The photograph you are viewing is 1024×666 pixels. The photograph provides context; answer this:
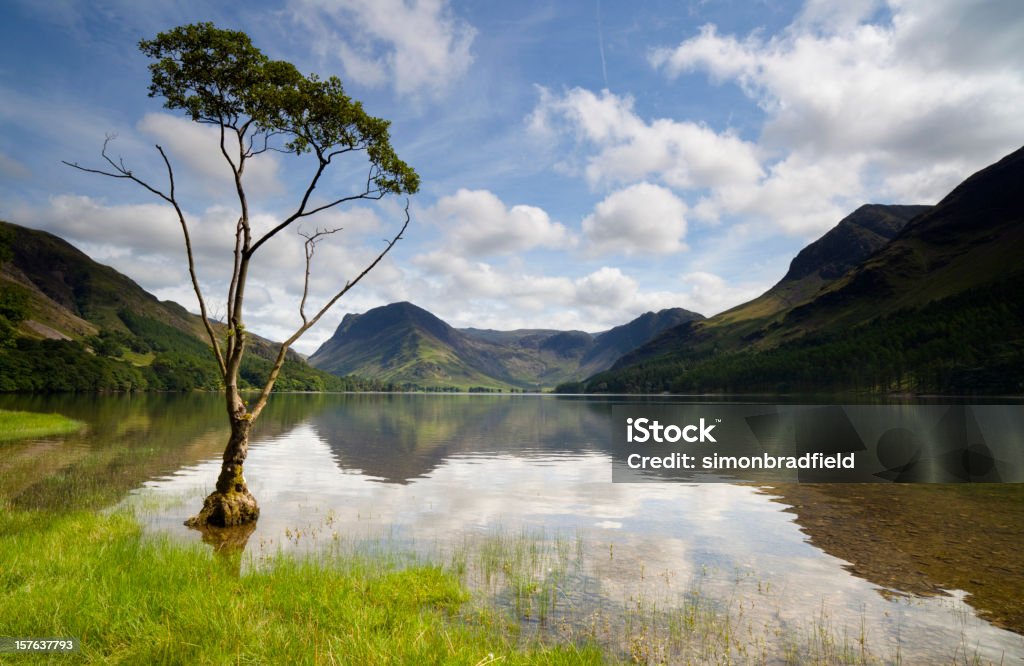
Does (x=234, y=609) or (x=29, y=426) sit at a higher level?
(x=234, y=609)

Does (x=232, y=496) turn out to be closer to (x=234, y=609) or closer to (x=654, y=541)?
(x=234, y=609)

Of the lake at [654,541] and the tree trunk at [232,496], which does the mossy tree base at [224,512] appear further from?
the lake at [654,541]

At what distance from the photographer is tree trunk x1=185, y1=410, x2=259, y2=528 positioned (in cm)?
2262

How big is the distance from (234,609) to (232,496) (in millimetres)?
14138

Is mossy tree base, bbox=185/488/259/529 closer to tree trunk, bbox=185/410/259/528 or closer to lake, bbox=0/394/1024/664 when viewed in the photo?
tree trunk, bbox=185/410/259/528

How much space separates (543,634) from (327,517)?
1575 cm

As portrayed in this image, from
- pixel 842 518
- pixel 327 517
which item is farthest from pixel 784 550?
pixel 327 517

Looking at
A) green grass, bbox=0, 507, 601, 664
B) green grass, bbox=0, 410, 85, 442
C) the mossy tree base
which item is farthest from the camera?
green grass, bbox=0, 410, 85, 442

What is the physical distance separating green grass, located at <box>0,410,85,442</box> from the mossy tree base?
41.8m

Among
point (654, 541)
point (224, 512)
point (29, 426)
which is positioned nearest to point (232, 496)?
point (224, 512)

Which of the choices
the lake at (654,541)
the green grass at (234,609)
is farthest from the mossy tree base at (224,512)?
the green grass at (234,609)

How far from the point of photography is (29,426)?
5884 cm

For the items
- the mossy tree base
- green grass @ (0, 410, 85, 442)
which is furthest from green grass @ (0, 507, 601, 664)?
green grass @ (0, 410, 85, 442)

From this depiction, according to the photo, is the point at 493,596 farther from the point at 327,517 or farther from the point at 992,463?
the point at 992,463
